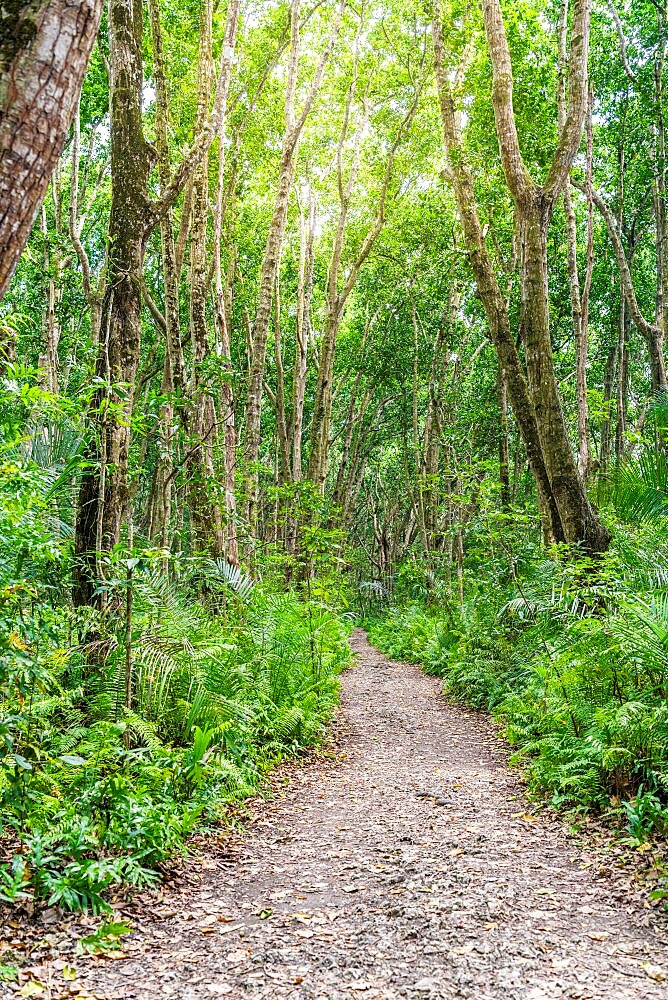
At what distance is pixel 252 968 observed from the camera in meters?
3.29

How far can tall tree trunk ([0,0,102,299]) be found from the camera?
7.92 feet

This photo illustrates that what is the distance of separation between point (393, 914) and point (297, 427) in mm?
14762

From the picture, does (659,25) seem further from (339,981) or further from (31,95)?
(339,981)

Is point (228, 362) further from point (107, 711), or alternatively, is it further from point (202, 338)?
point (107, 711)

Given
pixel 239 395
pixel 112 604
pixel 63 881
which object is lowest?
pixel 63 881

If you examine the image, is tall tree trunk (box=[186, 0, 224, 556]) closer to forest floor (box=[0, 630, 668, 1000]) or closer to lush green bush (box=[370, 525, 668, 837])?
forest floor (box=[0, 630, 668, 1000])

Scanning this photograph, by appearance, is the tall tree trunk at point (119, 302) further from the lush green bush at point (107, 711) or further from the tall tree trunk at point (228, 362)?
the tall tree trunk at point (228, 362)

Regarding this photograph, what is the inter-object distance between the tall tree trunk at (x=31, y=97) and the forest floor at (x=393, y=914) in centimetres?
308

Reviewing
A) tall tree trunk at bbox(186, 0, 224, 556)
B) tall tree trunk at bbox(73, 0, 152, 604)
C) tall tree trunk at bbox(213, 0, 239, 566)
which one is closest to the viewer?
tall tree trunk at bbox(73, 0, 152, 604)

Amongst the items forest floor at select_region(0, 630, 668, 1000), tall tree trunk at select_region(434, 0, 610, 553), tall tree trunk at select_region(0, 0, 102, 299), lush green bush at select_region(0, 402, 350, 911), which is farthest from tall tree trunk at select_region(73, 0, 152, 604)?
tall tree trunk at select_region(434, 0, 610, 553)

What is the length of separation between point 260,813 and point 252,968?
2.32m

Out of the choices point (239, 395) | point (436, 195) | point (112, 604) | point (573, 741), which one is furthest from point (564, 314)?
point (112, 604)

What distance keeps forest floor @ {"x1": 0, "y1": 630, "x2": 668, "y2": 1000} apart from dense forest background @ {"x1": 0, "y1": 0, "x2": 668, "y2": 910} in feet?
1.34

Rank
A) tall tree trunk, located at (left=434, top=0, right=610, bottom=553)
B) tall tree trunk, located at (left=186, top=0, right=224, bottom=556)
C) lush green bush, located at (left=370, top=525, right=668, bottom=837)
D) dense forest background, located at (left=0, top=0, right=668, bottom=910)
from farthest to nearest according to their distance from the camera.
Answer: tall tree trunk, located at (left=186, top=0, right=224, bottom=556) < tall tree trunk, located at (left=434, top=0, right=610, bottom=553) < lush green bush, located at (left=370, top=525, right=668, bottom=837) < dense forest background, located at (left=0, top=0, right=668, bottom=910)
